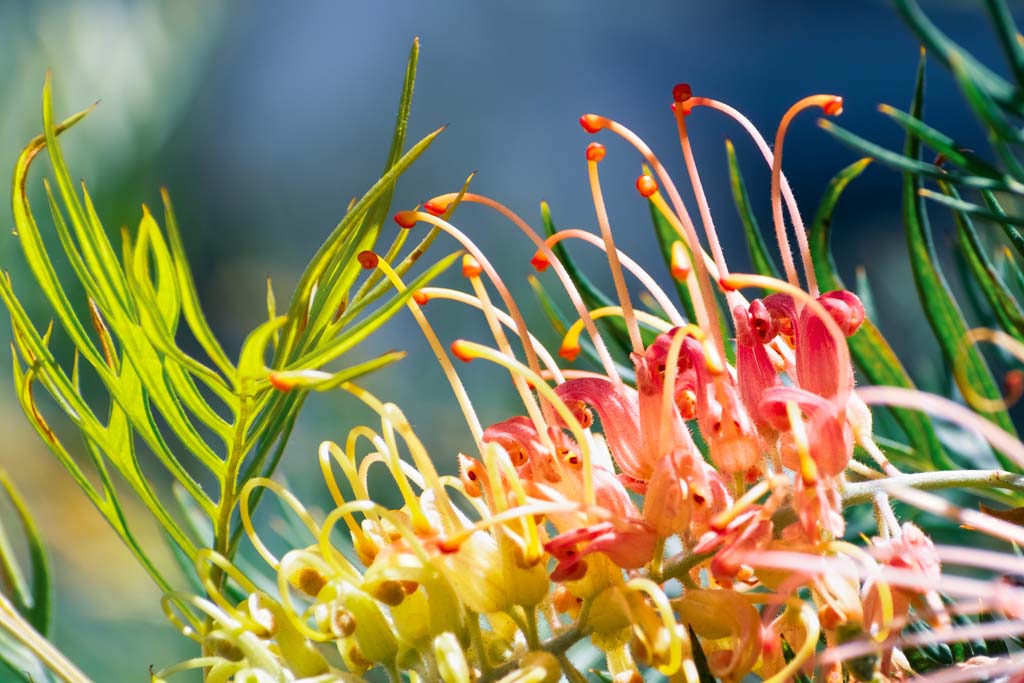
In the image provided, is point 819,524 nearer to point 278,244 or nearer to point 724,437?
point 724,437

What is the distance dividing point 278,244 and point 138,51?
125cm

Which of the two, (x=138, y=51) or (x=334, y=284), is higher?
(x=138, y=51)

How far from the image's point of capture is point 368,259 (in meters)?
0.32

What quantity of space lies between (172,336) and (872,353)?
26cm

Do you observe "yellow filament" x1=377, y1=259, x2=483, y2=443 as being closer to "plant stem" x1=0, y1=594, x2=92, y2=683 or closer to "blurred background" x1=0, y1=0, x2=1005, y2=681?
"plant stem" x1=0, y1=594, x2=92, y2=683

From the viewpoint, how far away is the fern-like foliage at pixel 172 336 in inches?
10.4

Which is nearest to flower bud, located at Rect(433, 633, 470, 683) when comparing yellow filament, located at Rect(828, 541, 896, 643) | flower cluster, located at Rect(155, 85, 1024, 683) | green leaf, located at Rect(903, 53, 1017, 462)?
flower cluster, located at Rect(155, 85, 1024, 683)

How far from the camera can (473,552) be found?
1.01 feet

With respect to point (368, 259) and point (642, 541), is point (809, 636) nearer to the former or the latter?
point (642, 541)

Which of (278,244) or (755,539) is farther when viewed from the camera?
(278,244)

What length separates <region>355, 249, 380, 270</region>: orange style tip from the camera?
318 mm

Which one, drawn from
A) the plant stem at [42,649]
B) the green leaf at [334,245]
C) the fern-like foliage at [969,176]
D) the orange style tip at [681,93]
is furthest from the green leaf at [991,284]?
the plant stem at [42,649]

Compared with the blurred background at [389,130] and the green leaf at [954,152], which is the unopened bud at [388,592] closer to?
the green leaf at [954,152]

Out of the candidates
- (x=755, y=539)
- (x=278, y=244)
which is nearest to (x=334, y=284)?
(x=755, y=539)
